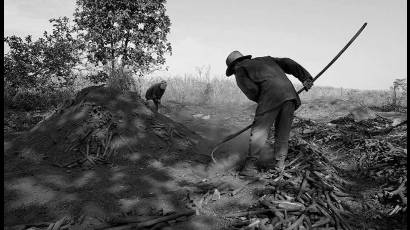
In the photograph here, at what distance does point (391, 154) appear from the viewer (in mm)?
4426

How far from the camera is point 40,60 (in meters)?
11.4

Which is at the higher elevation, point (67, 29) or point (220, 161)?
point (67, 29)

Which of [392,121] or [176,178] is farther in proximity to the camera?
[392,121]

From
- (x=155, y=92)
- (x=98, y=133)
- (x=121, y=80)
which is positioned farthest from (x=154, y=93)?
(x=98, y=133)

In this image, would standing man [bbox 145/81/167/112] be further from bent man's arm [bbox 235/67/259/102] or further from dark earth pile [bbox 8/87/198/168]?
bent man's arm [bbox 235/67/259/102]

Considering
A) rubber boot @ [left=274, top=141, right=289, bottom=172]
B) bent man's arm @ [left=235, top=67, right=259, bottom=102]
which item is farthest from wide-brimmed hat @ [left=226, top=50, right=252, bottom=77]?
rubber boot @ [left=274, top=141, right=289, bottom=172]

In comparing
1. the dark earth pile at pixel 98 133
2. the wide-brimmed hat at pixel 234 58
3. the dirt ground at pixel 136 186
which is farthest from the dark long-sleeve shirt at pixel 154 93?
the wide-brimmed hat at pixel 234 58

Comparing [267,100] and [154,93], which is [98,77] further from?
[267,100]

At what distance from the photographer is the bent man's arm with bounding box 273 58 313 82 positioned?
4383 millimetres

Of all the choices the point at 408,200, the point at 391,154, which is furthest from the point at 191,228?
the point at 391,154

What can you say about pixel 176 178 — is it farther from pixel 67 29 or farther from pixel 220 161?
pixel 67 29

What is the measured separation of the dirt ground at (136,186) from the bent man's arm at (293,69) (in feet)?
4.55

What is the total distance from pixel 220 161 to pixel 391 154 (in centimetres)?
230

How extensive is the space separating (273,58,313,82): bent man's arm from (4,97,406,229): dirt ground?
139 centimetres
